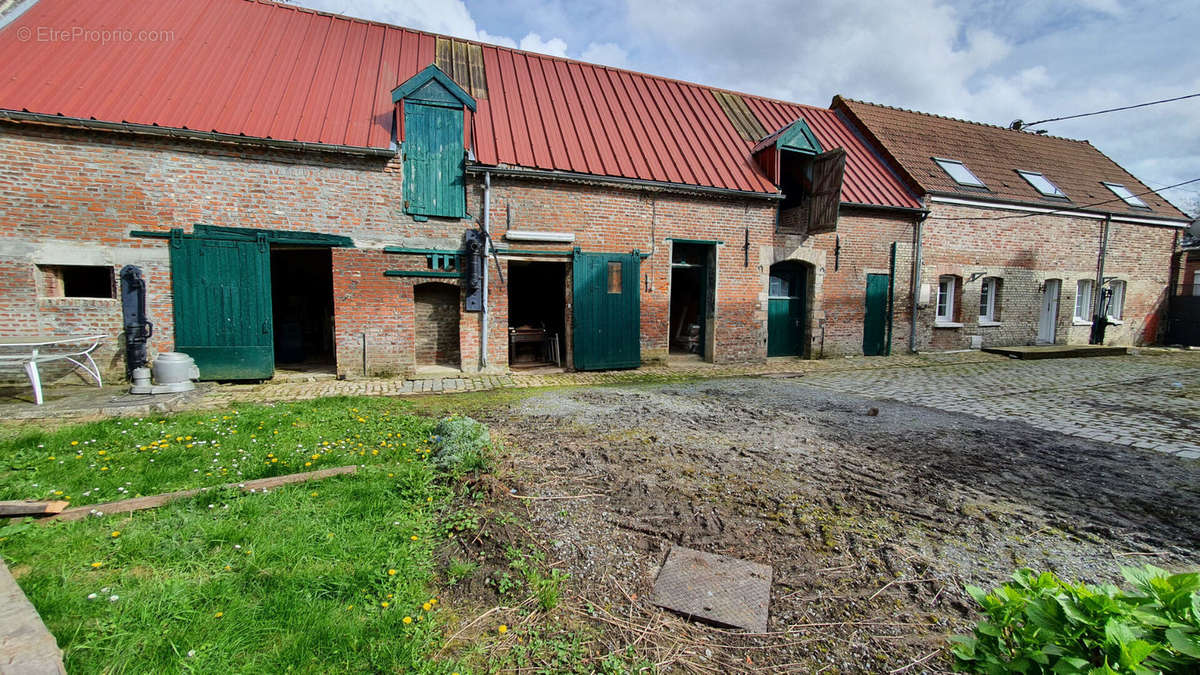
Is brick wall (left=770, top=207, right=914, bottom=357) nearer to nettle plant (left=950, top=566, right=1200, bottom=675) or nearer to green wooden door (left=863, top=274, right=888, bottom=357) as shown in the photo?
green wooden door (left=863, top=274, right=888, bottom=357)

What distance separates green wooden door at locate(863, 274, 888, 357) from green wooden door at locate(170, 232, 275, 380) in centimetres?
1361

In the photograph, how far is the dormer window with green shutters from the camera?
9039mm

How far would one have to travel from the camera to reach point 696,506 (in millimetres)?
3691

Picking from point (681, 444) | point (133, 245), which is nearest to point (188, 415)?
point (133, 245)

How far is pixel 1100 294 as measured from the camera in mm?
16156

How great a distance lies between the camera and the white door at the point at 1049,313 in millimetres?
15680

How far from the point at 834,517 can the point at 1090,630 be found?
2.47 m

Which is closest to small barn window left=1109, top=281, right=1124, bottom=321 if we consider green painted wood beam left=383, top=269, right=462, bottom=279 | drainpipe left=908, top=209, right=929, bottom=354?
drainpipe left=908, top=209, right=929, bottom=354

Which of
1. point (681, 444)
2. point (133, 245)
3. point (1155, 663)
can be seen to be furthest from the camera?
point (133, 245)

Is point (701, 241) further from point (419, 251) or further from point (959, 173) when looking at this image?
point (959, 173)

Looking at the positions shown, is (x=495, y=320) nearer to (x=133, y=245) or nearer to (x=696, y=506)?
(x=133, y=245)

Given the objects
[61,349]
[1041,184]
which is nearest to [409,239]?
[61,349]

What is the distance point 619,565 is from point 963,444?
464 centimetres

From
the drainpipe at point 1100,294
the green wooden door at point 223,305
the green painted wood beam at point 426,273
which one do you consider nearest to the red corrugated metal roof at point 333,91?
the green wooden door at point 223,305
